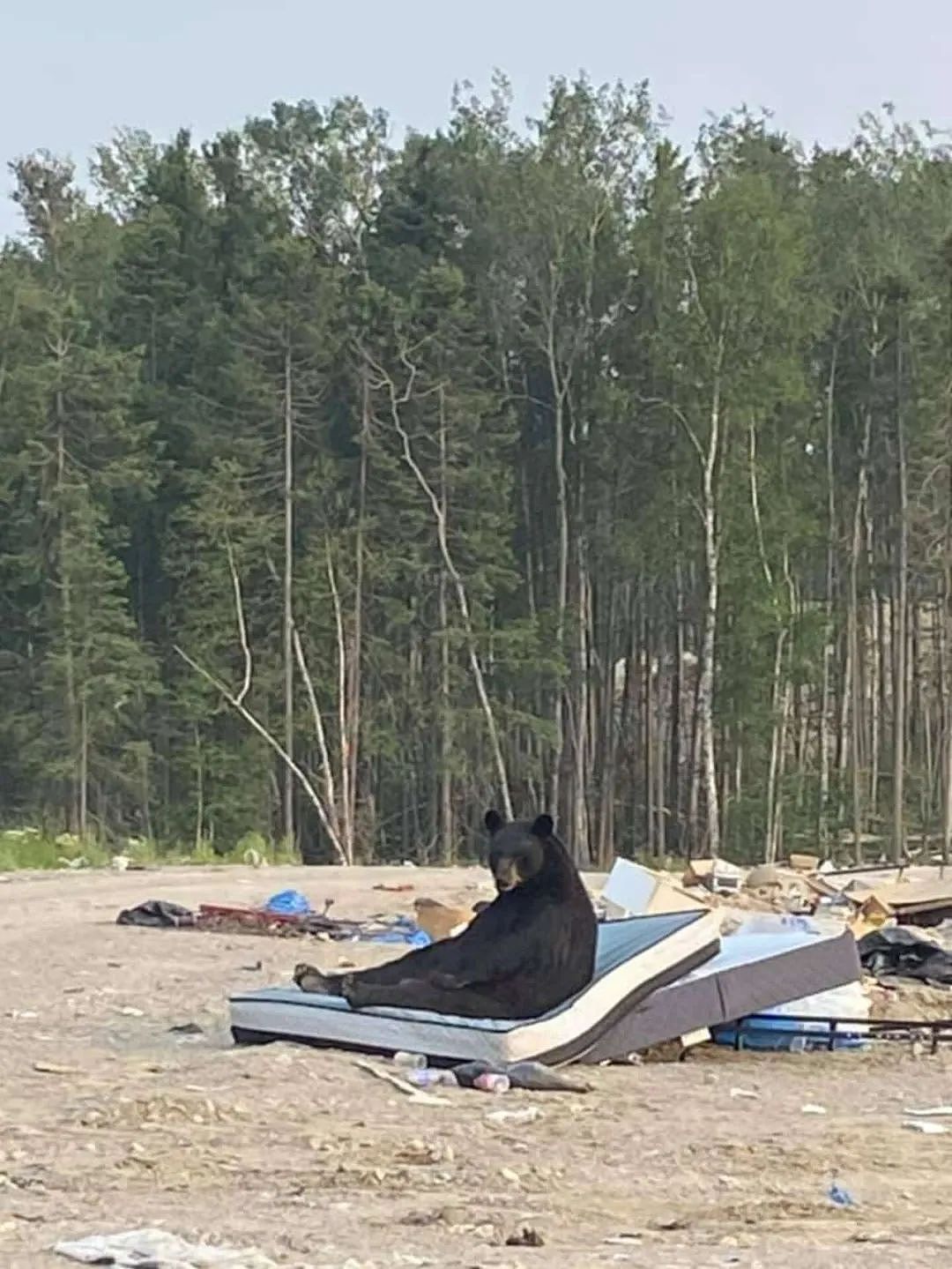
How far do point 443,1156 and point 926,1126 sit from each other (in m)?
2.24

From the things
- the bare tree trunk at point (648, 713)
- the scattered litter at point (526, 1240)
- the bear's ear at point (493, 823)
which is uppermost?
the bare tree trunk at point (648, 713)

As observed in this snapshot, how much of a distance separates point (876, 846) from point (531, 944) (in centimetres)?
3574

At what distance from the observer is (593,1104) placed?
9000 mm

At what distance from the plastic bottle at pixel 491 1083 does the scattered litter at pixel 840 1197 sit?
232cm

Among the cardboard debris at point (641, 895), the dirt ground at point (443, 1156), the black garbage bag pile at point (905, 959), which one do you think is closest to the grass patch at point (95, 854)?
the cardboard debris at point (641, 895)

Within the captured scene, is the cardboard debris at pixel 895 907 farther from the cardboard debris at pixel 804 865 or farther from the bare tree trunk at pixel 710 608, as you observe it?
the bare tree trunk at pixel 710 608

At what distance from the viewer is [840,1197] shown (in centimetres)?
697

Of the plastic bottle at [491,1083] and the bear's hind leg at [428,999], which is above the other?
the bear's hind leg at [428,999]

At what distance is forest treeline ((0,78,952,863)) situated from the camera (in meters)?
41.2

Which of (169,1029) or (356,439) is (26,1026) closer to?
(169,1029)

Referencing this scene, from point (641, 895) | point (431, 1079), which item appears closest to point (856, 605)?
point (641, 895)

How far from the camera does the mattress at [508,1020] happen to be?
31.4ft

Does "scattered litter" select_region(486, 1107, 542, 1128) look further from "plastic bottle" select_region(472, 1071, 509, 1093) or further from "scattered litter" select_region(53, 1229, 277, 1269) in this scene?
"scattered litter" select_region(53, 1229, 277, 1269)

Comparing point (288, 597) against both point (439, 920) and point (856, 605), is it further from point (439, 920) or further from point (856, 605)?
point (439, 920)
